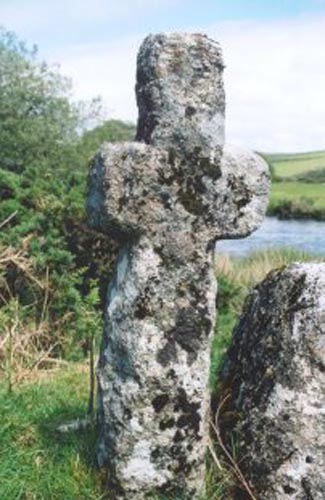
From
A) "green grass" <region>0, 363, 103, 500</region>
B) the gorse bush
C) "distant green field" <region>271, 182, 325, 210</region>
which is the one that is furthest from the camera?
"distant green field" <region>271, 182, 325, 210</region>

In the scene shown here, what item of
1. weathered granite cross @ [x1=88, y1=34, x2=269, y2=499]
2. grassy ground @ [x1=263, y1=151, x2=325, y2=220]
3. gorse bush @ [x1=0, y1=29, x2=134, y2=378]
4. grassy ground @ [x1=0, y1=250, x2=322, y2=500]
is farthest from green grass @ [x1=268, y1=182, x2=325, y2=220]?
weathered granite cross @ [x1=88, y1=34, x2=269, y2=499]

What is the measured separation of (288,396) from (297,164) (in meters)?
89.8

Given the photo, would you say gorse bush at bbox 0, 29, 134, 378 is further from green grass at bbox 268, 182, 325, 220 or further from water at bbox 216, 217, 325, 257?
green grass at bbox 268, 182, 325, 220

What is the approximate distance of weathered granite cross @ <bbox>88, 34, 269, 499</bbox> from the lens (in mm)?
5227

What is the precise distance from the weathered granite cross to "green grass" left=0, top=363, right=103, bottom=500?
0.65ft

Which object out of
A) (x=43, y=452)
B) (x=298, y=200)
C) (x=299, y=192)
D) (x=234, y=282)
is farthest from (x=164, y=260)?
(x=299, y=192)

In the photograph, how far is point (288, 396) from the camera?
5.21 metres

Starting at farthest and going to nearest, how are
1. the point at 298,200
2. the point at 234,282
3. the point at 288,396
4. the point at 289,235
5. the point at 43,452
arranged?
the point at 298,200
the point at 289,235
the point at 234,282
the point at 43,452
the point at 288,396

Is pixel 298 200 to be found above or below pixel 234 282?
below

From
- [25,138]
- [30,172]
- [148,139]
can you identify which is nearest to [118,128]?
[25,138]

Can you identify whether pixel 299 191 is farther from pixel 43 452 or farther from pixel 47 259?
pixel 43 452

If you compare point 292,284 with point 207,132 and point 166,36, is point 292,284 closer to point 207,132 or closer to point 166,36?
point 207,132

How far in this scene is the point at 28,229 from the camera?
14102 mm

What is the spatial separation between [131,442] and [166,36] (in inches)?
91.5
